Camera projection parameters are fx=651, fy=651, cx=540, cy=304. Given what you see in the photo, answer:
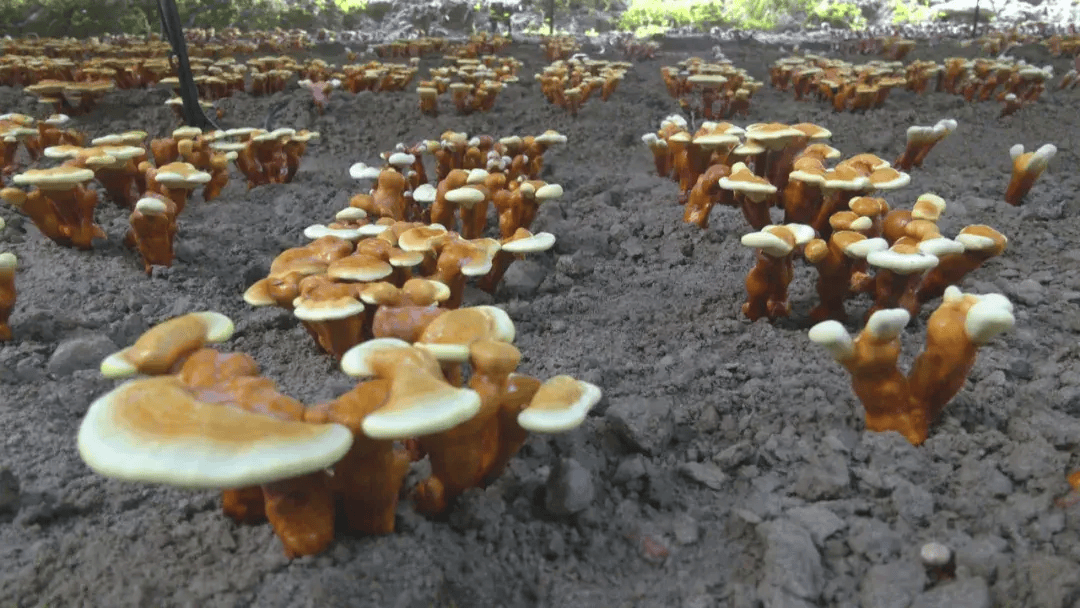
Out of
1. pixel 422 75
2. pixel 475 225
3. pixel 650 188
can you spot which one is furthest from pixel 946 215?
pixel 422 75

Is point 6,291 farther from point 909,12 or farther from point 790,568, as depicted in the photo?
point 909,12

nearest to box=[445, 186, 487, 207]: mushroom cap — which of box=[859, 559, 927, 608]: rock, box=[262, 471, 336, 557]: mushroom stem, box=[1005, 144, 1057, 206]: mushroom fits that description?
box=[262, 471, 336, 557]: mushroom stem

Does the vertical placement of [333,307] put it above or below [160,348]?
below

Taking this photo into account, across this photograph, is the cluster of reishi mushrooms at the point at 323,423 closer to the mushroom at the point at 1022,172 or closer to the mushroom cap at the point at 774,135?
the mushroom cap at the point at 774,135

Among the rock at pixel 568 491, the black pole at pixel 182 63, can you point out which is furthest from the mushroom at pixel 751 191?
the black pole at pixel 182 63

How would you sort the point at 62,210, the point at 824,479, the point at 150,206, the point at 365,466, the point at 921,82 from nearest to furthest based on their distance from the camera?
the point at 365,466 < the point at 824,479 < the point at 150,206 < the point at 62,210 < the point at 921,82

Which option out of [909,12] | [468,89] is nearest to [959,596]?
[468,89]

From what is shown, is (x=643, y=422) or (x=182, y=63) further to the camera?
(x=182, y=63)

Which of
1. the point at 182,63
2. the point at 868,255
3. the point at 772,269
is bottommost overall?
the point at 772,269
